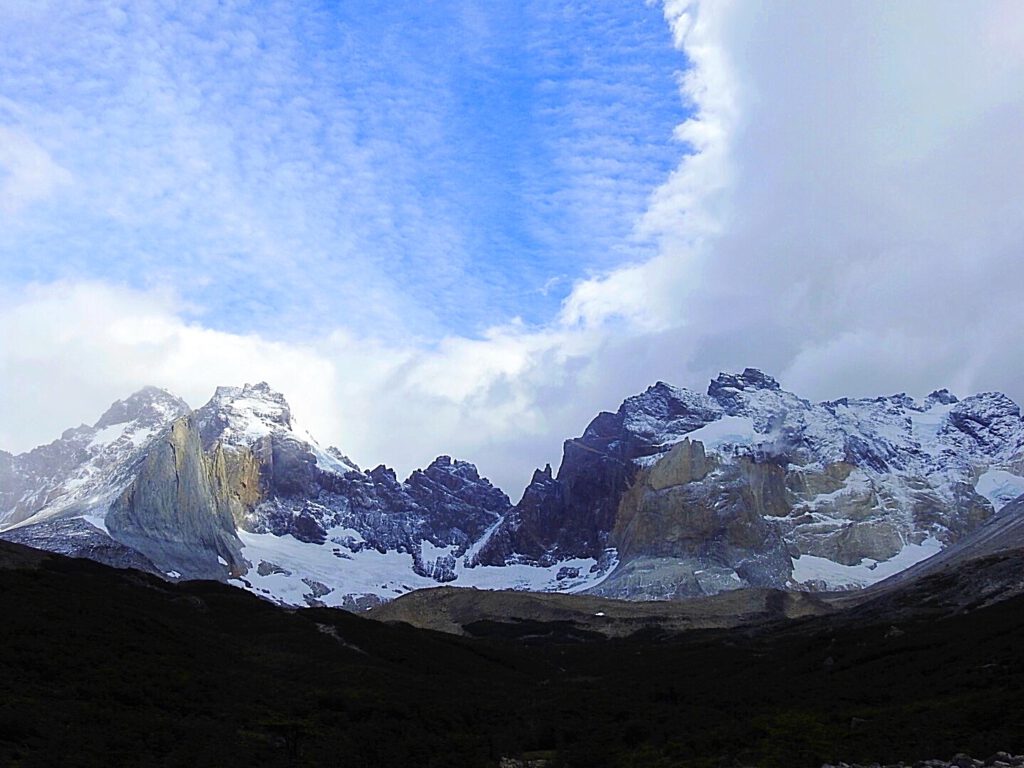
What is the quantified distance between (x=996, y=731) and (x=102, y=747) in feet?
95.1

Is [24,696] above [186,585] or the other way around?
the other way around

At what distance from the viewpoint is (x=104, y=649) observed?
153 feet

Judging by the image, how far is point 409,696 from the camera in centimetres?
5244

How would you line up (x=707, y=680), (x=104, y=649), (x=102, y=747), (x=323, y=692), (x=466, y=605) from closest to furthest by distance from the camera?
1. (x=102, y=747)
2. (x=104, y=649)
3. (x=323, y=692)
4. (x=707, y=680)
5. (x=466, y=605)

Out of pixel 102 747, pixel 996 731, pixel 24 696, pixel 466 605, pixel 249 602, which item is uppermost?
pixel 466 605

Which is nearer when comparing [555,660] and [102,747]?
[102,747]

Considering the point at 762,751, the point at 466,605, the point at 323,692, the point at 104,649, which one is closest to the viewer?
the point at 762,751

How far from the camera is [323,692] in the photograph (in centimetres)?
5012

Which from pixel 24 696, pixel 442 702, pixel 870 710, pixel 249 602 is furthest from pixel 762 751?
pixel 249 602

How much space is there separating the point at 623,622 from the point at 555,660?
58310mm

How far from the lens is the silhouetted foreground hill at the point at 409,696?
112 feet

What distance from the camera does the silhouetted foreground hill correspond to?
34.2m

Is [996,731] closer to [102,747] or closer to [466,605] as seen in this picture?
[102,747]

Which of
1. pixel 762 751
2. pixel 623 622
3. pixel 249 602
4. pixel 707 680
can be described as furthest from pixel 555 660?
pixel 762 751
